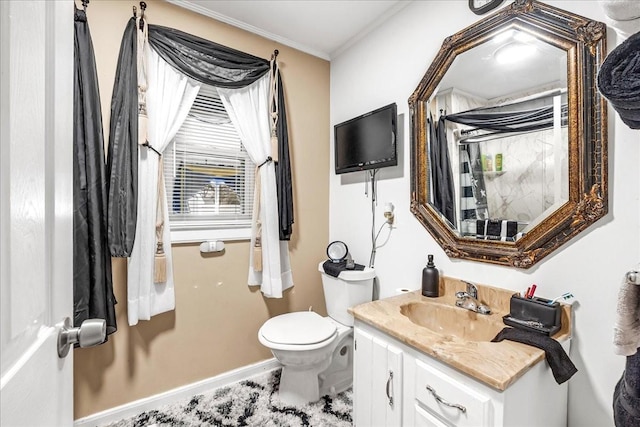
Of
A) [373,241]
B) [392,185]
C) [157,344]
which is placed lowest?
[157,344]

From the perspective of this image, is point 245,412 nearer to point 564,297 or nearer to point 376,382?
point 376,382

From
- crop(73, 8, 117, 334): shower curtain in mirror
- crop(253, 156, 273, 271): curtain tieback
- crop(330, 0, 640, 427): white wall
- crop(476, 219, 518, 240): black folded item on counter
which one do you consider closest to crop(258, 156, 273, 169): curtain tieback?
crop(253, 156, 273, 271): curtain tieback

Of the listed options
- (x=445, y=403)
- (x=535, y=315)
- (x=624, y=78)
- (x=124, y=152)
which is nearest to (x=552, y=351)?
(x=535, y=315)

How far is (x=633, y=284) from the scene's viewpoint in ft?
2.10

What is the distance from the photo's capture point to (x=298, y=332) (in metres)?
1.75

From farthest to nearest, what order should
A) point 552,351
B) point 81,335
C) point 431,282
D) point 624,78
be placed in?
point 431,282
point 552,351
point 624,78
point 81,335

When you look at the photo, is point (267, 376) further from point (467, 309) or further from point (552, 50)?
point (552, 50)

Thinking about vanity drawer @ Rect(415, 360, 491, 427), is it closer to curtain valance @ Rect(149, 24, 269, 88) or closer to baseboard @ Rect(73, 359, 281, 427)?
baseboard @ Rect(73, 359, 281, 427)

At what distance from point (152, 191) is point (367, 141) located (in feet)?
4.50

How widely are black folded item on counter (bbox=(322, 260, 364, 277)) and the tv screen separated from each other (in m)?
0.67

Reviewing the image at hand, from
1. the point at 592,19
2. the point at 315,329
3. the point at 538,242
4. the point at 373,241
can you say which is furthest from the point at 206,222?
the point at 592,19

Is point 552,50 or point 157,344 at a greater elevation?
point 552,50

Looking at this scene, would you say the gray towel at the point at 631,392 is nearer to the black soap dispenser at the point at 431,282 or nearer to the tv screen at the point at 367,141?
the black soap dispenser at the point at 431,282

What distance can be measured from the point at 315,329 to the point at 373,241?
2.32 feet
